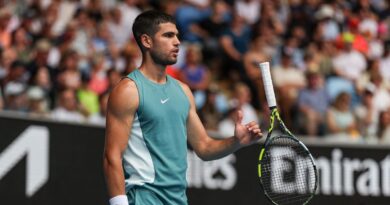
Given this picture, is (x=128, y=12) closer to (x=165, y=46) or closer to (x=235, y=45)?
(x=235, y=45)

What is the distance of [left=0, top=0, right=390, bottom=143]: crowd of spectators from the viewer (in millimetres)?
13383

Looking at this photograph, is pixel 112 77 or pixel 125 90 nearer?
pixel 125 90

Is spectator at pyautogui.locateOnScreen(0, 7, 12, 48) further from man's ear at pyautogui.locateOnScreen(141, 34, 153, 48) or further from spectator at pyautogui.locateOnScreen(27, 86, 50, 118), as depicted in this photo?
man's ear at pyautogui.locateOnScreen(141, 34, 153, 48)

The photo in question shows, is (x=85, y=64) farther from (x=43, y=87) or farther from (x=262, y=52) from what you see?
(x=262, y=52)

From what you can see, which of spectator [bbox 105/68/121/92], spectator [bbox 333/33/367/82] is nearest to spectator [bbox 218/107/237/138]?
spectator [bbox 105/68/121/92]

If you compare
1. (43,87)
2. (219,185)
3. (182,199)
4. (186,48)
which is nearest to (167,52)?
(182,199)

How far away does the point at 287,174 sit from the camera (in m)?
8.43

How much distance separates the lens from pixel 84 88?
1345 cm

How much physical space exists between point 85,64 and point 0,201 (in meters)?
4.14

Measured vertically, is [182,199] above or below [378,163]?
above

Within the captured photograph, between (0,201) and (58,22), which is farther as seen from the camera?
(58,22)

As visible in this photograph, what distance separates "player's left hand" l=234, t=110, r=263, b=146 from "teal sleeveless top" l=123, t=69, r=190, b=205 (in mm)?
410

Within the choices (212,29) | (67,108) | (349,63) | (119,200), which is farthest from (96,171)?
(349,63)

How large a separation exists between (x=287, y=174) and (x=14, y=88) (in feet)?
17.2
